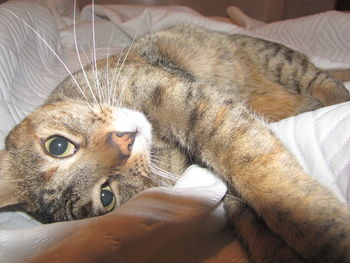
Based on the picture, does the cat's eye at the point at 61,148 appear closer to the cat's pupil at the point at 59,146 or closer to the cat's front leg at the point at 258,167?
the cat's pupil at the point at 59,146

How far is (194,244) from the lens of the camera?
82cm

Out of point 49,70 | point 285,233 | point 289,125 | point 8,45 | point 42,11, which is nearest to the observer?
point 285,233

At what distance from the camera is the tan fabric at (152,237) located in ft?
2.01

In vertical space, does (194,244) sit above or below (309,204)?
below

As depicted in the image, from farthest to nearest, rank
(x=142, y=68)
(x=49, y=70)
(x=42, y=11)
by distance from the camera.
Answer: (x=42, y=11) < (x=49, y=70) < (x=142, y=68)

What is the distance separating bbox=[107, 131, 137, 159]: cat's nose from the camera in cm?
96

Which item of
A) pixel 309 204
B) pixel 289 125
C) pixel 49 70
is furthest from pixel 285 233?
pixel 49 70

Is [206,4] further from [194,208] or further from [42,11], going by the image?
[194,208]

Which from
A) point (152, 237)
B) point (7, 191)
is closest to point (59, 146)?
point (7, 191)

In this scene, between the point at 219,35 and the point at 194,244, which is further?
the point at 219,35

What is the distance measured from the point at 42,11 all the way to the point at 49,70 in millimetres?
409

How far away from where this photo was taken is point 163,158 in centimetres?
113

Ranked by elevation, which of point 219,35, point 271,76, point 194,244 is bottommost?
point 194,244

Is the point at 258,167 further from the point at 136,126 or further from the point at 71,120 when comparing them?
the point at 71,120
